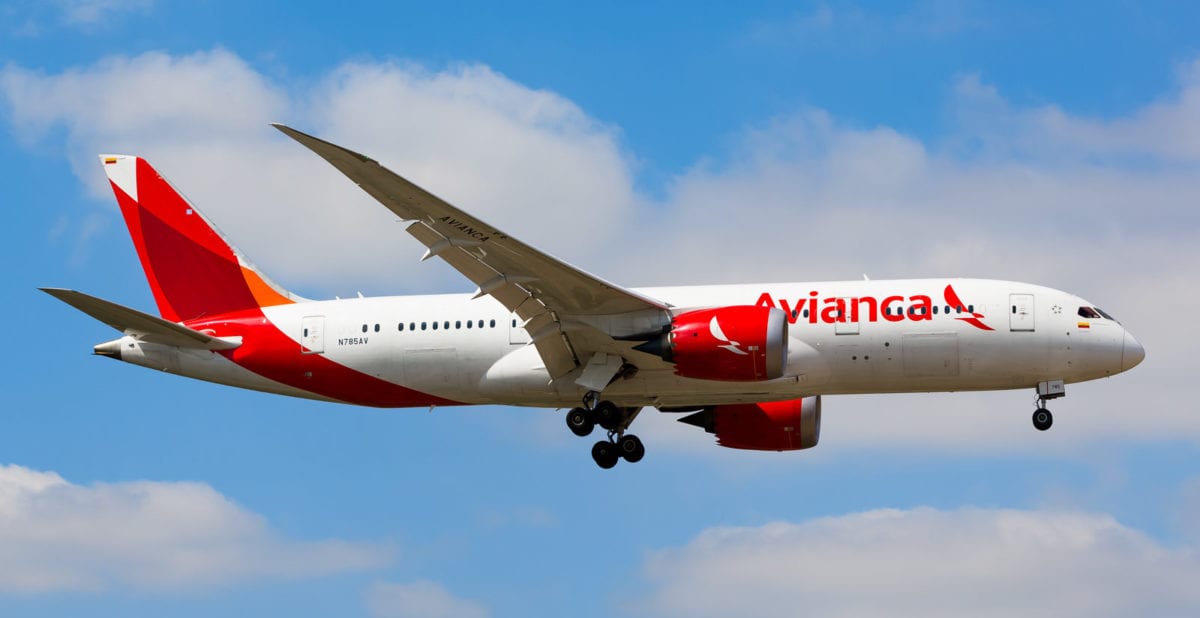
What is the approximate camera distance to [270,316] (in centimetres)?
4453

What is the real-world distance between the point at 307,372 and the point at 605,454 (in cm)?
794

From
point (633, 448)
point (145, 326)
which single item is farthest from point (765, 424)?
point (145, 326)

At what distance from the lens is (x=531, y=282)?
38.9m

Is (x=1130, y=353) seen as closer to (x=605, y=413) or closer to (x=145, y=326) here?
(x=605, y=413)

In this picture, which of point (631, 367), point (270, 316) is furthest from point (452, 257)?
point (270, 316)

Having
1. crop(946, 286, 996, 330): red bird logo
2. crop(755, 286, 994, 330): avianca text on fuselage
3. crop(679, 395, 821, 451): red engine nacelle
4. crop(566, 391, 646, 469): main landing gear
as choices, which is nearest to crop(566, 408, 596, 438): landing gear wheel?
crop(566, 391, 646, 469): main landing gear

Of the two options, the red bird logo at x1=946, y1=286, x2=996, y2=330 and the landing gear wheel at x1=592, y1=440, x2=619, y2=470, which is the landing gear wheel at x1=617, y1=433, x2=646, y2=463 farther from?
the red bird logo at x1=946, y1=286, x2=996, y2=330

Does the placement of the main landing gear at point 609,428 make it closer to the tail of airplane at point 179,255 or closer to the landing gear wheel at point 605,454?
the landing gear wheel at point 605,454

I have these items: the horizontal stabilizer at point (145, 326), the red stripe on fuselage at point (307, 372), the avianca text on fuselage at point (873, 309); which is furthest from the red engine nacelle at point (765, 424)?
the horizontal stabilizer at point (145, 326)

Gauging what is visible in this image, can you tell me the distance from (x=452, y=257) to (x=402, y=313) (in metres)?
5.87

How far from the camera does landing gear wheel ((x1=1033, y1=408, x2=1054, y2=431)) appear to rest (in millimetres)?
40594

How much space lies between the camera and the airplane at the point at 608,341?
38938 millimetres

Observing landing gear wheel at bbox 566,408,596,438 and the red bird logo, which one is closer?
the red bird logo

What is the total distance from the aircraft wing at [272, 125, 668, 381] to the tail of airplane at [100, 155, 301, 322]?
8574mm
